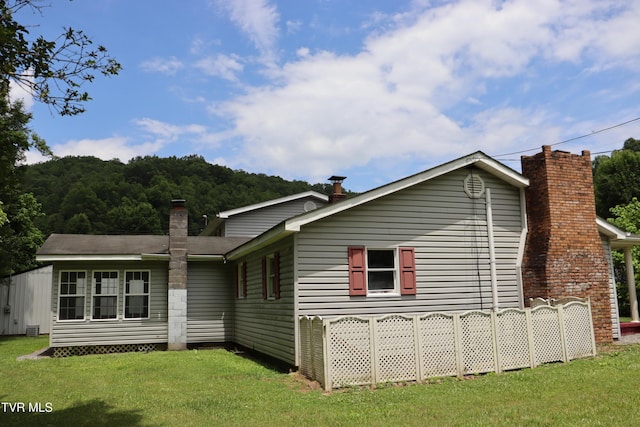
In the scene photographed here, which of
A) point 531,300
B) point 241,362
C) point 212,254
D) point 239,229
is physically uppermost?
point 239,229

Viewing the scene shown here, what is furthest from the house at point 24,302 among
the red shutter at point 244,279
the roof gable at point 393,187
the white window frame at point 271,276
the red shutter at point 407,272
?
the red shutter at point 407,272

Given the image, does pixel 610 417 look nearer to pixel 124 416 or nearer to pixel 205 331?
pixel 124 416

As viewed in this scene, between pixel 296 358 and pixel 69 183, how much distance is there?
47279mm

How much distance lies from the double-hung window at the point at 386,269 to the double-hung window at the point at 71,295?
9614mm

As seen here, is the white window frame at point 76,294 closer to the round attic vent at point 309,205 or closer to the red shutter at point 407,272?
the red shutter at point 407,272

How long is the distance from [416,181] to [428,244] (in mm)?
1484

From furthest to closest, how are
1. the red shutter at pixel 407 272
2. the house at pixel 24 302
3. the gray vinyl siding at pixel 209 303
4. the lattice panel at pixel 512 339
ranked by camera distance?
the house at pixel 24 302, the gray vinyl siding at pixel 209 303, the red shutter at pixel 407 272, the lattice panel at pixel 512 339

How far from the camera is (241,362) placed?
1352 cm

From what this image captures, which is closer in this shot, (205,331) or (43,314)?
(205,331)

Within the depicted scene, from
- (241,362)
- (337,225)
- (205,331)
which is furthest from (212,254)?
(337,225)

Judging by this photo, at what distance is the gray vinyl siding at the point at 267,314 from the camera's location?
11.6 metres

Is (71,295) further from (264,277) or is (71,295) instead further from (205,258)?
(264,277)

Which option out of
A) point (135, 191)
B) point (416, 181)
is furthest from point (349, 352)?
point (135, 191)

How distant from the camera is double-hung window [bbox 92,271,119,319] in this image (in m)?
16.7
